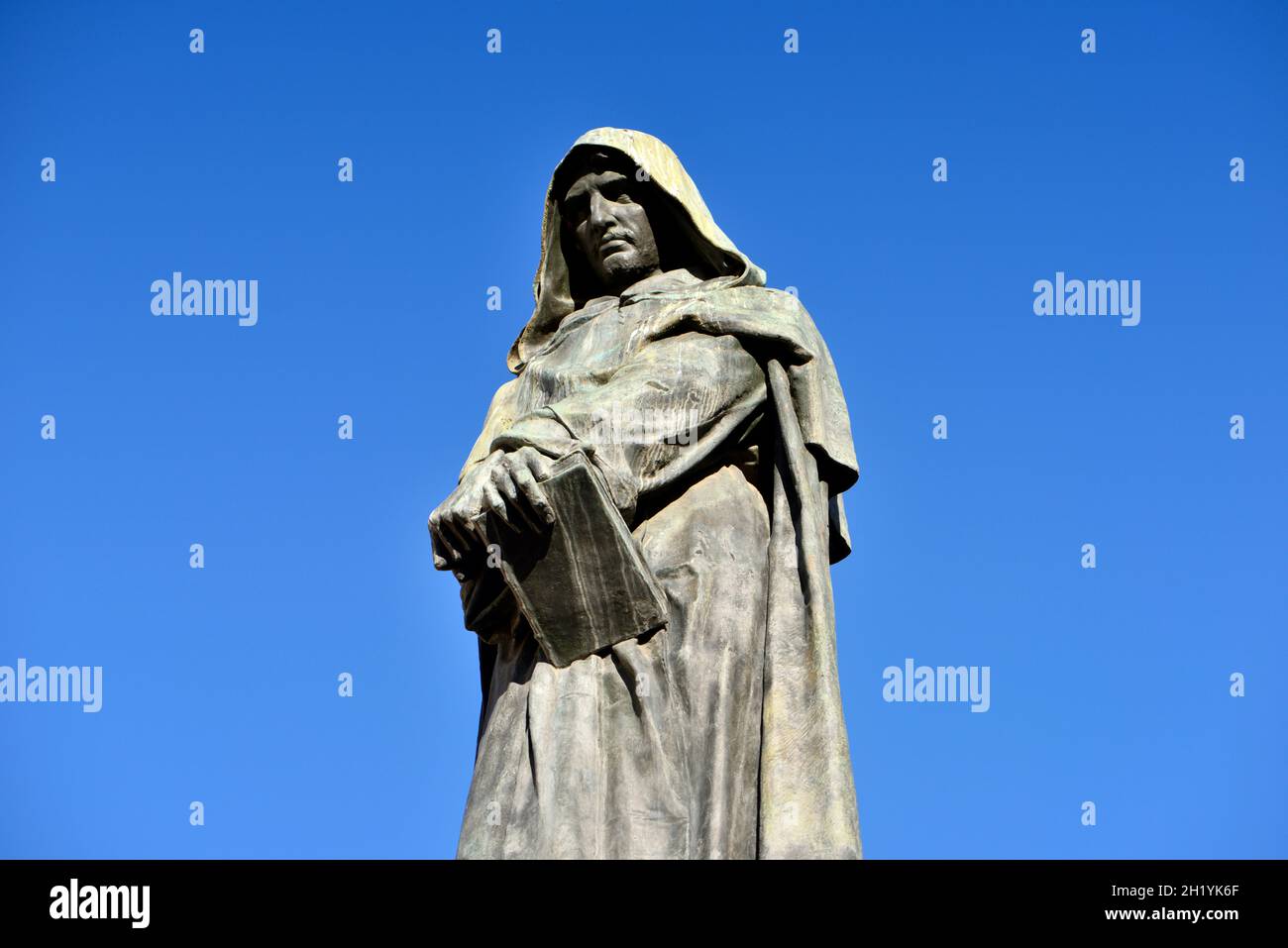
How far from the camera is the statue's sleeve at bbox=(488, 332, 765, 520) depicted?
11.4 metres

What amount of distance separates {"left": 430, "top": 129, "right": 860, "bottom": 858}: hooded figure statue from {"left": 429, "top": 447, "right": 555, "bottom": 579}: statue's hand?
0.05 feet

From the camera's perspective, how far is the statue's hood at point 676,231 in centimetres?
1266

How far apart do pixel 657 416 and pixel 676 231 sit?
178 centimetres

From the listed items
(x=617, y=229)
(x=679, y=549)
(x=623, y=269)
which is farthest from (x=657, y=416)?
(x=617, y=229)

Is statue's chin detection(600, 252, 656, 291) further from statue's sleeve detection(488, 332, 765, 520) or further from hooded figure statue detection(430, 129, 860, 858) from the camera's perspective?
statue's sleeve detection(488, 332, 765, 520)

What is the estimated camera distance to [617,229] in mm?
12773

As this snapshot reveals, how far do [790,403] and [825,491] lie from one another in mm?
525

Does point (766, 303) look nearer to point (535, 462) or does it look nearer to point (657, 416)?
point (657, 416)

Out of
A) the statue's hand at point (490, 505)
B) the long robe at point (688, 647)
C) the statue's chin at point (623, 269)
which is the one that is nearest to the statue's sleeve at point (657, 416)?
the long robe at point (688, 647)

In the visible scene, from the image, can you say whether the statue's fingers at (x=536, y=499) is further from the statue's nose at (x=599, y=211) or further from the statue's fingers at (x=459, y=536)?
the statue's nose at (x=599, y=211)

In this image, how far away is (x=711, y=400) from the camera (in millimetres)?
A: 11719

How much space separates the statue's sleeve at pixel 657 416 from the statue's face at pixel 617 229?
92cm

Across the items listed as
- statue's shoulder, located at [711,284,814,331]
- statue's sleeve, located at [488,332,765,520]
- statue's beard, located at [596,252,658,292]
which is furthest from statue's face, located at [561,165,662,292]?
statue's sleeve, located at [488,332,765,520]
